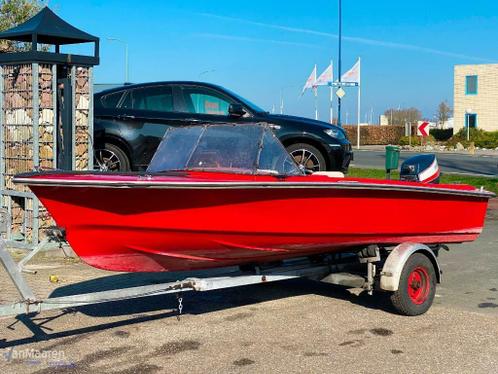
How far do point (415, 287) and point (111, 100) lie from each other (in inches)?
236

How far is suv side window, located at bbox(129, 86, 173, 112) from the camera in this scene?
10.7 meters

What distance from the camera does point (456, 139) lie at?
51.8 metres

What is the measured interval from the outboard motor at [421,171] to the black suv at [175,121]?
2.85 metres

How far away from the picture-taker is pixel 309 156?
10398 mm

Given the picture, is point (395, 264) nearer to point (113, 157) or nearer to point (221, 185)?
point (221, 185)

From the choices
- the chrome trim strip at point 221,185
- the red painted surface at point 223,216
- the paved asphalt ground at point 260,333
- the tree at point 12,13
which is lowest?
the paved asphalt ground at point 260,333

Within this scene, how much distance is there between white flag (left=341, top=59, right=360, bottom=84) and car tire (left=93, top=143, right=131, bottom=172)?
29116mm

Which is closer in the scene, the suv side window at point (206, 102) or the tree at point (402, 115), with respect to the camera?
the suv side window at point (206, 102)

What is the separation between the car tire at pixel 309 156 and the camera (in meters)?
10.4

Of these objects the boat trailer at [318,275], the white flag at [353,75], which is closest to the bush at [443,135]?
the white flag at [353,75]

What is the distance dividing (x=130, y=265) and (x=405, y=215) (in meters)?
2.63

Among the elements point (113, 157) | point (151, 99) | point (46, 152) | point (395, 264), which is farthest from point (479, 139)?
point (395, 264)

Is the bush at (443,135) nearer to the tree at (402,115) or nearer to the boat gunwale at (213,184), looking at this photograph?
the tree at (402,115)

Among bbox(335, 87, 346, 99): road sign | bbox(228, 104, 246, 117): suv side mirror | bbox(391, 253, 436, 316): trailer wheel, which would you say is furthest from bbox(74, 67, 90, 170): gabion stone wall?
bbox(335, 87, 346, 99): road sign
